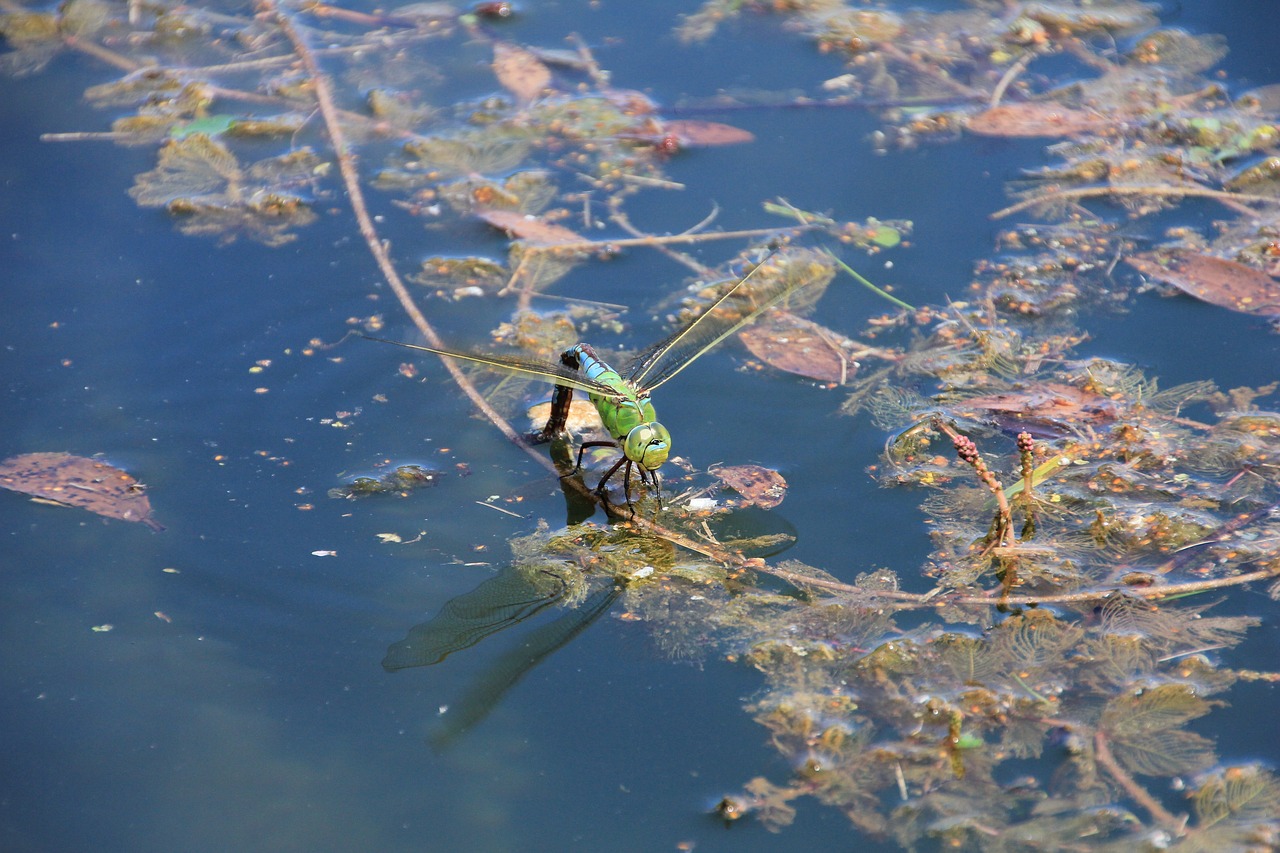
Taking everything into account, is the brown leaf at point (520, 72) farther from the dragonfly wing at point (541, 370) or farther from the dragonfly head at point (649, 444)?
the dragonfly head at point (649, 444)

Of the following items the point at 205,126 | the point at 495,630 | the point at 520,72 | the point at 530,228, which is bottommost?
the point at 495,630

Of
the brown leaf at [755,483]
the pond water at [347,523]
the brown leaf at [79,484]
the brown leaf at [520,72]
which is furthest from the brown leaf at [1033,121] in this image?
the brown leaf at [79,484]

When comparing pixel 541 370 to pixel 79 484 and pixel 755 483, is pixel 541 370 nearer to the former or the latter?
pixel 755 483

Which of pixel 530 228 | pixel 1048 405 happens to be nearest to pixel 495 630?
pixel 1048 405

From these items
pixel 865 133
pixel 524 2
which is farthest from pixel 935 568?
pixel 524 2

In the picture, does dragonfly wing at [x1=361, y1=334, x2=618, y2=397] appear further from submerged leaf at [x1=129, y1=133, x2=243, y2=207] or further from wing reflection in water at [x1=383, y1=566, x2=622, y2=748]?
submerged leaf at [x1=129, y1=133, x2=243, y2=207]

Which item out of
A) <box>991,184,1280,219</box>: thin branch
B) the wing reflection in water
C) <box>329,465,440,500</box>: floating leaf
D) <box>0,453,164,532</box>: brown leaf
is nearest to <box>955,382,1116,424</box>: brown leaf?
<box>991,184,1280,219</box>: thin branch

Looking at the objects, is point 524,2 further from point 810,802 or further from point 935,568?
point 810,802
